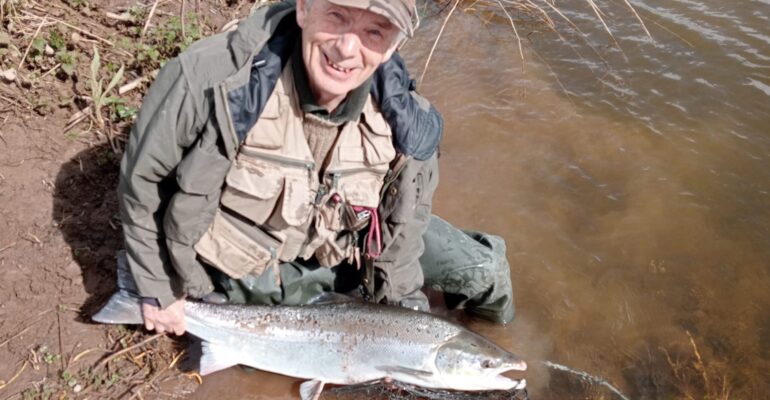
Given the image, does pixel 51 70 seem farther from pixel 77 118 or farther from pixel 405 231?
pixel 405 231

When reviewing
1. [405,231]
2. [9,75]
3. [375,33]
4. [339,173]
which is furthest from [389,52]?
[9,75]

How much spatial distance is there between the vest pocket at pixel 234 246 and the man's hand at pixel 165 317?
36 centimetres

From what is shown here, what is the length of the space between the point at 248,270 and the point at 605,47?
5.59 meters

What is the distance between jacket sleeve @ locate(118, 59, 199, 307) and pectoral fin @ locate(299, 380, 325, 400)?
0.99 metres

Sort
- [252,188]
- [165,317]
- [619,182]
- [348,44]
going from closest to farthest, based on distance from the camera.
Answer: [348,44] < [252,188] < [165,317] < [619,182]

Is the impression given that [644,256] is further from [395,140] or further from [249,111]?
[249,111]

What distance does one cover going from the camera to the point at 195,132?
3164 millimetres

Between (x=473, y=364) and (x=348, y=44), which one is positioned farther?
(x=473, y=364)

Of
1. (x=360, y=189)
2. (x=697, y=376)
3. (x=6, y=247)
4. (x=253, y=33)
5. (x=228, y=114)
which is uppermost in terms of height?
(x=253, y=33)

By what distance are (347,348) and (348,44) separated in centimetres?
187

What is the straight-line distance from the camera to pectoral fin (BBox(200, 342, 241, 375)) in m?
3.99

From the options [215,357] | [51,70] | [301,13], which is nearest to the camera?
[301,13]

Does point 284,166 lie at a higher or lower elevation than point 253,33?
lower

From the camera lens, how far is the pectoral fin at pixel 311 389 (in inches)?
158
